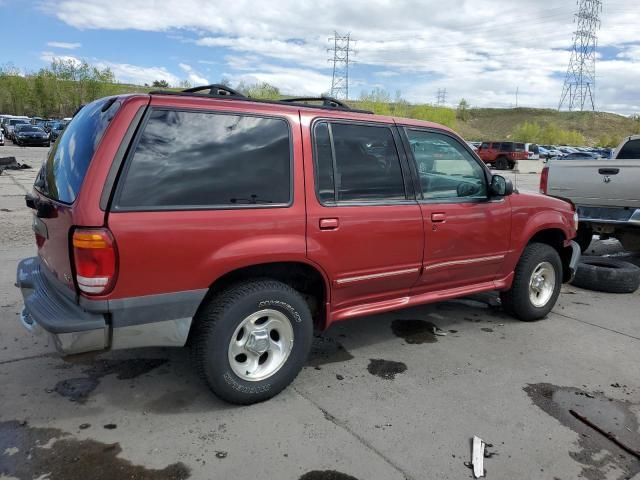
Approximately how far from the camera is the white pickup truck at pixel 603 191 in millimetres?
6609

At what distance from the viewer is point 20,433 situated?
9.40 feet

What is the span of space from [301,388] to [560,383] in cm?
189

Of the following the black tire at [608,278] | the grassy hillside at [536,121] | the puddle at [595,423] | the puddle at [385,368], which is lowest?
the puddle at [595,423]

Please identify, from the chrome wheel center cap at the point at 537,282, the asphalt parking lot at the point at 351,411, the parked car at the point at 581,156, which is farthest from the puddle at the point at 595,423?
the parked car at the point at 581,156

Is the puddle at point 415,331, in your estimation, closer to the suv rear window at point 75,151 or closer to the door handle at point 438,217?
the door handle at point 438,217

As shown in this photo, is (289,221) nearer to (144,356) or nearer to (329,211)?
(329,211)

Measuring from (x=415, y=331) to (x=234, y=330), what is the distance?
214cm

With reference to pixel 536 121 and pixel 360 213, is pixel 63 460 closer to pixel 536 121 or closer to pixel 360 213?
pixel 360 213

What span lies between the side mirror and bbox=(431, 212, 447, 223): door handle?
2.08 ft

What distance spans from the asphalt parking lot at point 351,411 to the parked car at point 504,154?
107 ft

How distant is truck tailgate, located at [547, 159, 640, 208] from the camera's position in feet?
21.6

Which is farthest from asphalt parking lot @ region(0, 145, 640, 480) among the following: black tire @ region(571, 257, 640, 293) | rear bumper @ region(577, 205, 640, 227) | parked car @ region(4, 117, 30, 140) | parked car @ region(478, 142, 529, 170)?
parked car @ region(4, 117, 30, 140)

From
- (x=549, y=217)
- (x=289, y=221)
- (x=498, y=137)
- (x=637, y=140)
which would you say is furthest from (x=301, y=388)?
(x=498, y=137)

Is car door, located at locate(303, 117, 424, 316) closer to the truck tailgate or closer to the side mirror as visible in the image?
the side mirror
